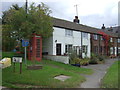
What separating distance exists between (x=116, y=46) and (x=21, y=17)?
31.4 m

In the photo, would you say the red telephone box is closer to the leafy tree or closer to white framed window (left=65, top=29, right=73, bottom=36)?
the leafy tree

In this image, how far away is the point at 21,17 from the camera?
1505 centimetres

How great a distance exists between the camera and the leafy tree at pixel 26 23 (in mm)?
14984

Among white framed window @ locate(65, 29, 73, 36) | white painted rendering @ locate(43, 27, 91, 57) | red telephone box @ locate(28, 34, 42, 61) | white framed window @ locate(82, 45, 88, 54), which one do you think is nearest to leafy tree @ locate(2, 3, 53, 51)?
red telephone box @ locate(28, 34, 42, 61)

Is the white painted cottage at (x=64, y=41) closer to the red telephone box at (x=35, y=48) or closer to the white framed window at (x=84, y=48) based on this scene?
the white framed window at (x=84, y=48)

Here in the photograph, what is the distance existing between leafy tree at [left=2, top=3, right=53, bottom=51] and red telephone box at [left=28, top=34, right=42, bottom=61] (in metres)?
0.80

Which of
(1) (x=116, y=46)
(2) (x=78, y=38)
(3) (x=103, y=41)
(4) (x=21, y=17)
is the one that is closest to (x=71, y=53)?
(2) (x=78, y=38)

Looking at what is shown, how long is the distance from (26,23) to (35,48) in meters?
3.19

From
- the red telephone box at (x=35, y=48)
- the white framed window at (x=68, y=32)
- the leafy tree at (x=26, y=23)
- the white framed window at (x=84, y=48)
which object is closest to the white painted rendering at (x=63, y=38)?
the white framed window at (x=68, y=32)

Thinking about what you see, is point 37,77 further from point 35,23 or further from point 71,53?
point 71,53

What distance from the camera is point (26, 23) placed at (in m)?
14.5

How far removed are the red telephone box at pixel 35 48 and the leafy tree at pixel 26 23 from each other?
0.80 metres

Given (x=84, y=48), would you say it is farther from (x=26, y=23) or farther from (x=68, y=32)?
(x=26, y=23)

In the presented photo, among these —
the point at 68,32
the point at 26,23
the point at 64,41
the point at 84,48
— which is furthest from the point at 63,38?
the point at 26,23
